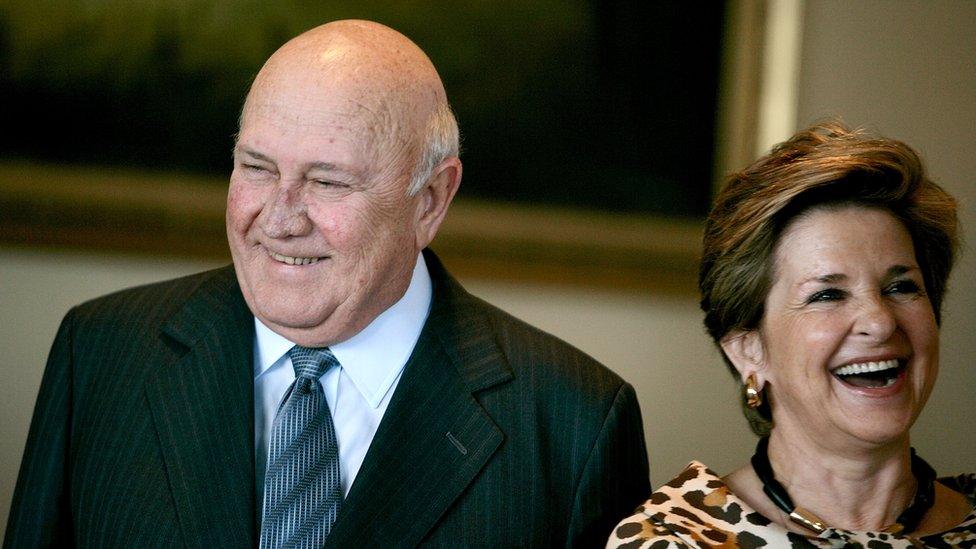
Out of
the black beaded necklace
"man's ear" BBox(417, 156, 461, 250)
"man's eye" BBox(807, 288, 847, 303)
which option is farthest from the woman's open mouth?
"man's ear" BBox(417, 156, 461, 250)

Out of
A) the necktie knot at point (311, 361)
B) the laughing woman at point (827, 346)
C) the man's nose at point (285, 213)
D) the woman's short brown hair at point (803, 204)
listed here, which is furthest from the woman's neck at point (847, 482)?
the man's nose at point (285, 213)

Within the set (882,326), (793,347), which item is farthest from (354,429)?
(882,326)

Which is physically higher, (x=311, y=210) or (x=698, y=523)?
(x=311, y=210)

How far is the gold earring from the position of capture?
89.8 inches

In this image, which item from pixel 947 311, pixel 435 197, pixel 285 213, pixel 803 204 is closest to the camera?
pixel 285 213

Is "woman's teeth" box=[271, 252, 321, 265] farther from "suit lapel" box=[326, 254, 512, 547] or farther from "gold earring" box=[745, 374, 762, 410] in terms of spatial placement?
"gold earring" box=[745, 374, 762, 410]

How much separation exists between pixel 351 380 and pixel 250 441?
0.68 feet

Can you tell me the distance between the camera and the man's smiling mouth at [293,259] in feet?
7.00

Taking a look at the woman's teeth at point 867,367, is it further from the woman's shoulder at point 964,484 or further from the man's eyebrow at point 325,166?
the man's eyebrow at point 325,166

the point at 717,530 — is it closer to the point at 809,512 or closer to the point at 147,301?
the point at 809,512

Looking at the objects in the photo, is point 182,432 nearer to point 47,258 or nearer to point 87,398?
point 87,398

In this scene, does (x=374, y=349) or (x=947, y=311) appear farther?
(x=947, y=311)

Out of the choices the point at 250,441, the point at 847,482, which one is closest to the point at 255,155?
the point at 250,441

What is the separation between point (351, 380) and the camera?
2258mm
